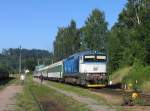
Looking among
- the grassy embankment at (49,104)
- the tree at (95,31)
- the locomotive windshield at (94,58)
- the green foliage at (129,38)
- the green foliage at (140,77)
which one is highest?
the tree at (95,31)

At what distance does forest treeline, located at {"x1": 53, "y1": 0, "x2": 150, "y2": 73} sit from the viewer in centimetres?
5316

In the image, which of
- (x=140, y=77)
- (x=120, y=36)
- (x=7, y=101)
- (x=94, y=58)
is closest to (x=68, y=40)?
(x=120, y=36)

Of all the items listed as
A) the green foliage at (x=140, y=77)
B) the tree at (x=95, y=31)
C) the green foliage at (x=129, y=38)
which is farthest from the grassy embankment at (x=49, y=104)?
the tree at (x=95, y=31)

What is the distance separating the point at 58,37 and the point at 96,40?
4175 centimetres

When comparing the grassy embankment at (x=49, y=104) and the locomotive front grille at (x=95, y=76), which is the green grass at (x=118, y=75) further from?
the grassy embankment at (x=49, y=104)

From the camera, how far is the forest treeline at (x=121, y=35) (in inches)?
2093

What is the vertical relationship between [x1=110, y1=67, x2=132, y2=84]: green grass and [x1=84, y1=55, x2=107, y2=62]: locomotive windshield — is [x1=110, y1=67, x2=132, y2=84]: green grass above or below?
below

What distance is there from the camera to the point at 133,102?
24.9 m

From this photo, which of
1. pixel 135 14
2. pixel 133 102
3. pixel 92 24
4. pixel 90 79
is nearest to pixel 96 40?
pixel 92 24

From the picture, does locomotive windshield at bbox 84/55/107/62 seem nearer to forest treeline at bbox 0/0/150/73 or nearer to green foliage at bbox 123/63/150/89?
green foliage at bbox 123/63/150/89

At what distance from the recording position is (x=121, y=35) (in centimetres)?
7119

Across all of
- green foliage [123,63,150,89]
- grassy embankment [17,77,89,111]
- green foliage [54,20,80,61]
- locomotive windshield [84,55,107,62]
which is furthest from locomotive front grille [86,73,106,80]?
green foliage [54,20,80,61]

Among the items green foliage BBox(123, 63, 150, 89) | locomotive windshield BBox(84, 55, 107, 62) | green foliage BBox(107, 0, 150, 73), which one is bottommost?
green foliage BBox(123, 63, 150, 89)

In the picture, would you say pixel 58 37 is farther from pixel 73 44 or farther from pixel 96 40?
pixel 96 40
